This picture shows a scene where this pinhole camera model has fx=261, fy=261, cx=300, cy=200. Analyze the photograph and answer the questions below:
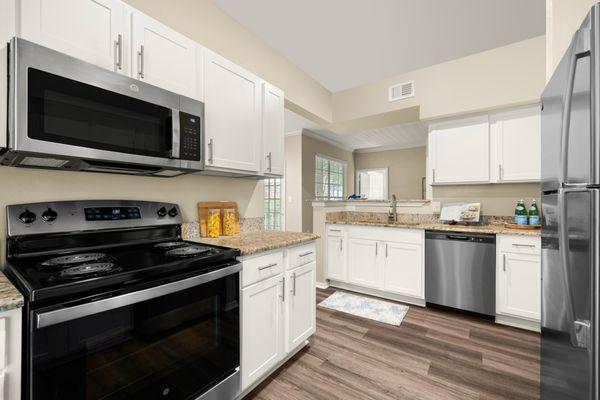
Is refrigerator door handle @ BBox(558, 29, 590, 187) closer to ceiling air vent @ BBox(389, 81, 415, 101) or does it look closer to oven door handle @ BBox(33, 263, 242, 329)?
oven door handle @ BBox(33, 263, 242, 329)

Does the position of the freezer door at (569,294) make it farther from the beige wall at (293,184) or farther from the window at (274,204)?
the window at (274,204)

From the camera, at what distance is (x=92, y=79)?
1191 mm

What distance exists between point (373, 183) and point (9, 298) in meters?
7.78

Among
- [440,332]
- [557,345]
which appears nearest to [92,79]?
[557,345]

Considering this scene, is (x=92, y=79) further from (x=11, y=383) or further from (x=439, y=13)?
(x=439, y=13)

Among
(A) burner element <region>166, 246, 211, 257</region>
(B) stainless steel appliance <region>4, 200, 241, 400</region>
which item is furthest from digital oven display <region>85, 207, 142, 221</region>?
(A) burner element <region>166, 246, 211, 257</region>

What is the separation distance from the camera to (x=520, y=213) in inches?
113

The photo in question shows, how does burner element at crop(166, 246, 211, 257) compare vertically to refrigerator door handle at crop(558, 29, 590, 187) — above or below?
below

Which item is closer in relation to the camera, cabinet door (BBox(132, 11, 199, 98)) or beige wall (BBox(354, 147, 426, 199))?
cabinet door (BBox(132, 11, 199, 98))

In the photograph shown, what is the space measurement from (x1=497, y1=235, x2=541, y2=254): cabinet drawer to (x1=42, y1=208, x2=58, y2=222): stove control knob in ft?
11.4

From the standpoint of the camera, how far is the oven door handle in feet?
2.71

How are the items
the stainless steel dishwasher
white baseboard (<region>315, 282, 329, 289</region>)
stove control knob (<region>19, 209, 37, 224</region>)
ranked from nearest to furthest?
1. stove control knob (<region>19, 209, 37, 224</region>)
2. the stainless steel dishwasher
3. white baseboard (<region>315, 282, 329, 289</region>)

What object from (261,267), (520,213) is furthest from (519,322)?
(261,267)

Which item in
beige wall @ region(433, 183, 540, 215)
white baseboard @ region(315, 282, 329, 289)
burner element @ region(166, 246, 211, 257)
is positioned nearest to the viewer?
burner element @ region(166, 246, 211, 257)
